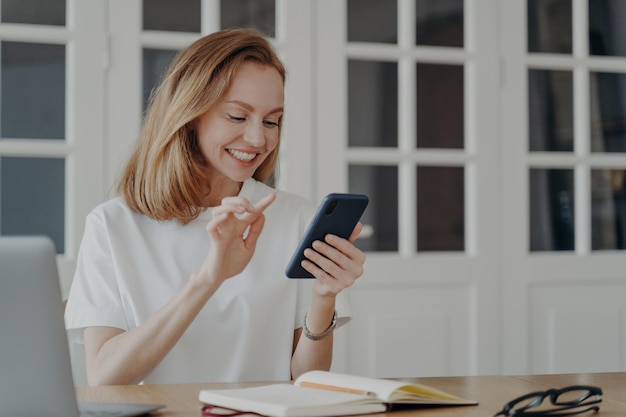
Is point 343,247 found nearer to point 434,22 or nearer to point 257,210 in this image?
point 257,210

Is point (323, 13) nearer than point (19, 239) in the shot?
No

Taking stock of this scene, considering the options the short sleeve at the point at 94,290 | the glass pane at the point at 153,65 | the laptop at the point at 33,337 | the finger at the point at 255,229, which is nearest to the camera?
the laptop at the point at 33,337

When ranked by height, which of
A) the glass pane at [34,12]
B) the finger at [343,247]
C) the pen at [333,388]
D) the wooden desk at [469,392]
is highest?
the glass pane at [34,12]

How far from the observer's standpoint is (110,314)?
81.2 inches

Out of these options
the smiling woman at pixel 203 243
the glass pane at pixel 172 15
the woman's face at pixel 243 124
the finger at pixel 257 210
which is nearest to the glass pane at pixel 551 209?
the glass pane at pixel 172 15

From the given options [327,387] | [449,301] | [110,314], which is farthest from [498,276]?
[327,387]

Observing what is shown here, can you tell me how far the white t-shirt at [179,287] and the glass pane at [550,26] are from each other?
2016 millimetres

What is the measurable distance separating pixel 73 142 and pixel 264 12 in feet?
2.77

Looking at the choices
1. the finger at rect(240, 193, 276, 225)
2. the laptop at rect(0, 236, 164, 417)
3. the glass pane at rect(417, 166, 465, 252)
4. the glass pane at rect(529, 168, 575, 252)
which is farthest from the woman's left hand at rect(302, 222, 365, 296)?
the glass pane at rect(529, 168, 575, 252)

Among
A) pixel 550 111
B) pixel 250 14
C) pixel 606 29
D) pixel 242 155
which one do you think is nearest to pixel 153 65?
pixel 250 14

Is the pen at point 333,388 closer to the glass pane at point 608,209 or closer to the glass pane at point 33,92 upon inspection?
the glass pane at point 33,92

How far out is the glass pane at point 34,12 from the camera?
3213 millimetres

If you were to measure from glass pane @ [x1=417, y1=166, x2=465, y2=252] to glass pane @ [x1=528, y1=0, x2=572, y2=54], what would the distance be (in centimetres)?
63

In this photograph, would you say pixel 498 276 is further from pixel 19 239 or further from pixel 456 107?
pixel 19 239
